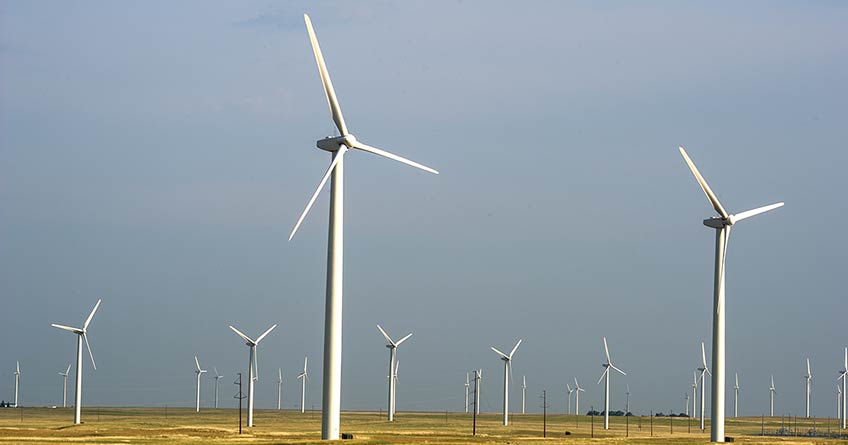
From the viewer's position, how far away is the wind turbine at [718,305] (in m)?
107

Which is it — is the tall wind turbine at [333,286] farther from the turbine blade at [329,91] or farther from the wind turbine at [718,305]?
the wind turbine at [718,305]

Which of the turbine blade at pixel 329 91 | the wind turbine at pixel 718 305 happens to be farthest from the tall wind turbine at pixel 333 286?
the wind turbine at pixel 718 305

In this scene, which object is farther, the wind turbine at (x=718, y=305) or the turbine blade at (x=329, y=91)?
the wind turbine at (x=718, y=305)

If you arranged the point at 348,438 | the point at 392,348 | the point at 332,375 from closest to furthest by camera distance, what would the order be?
the point at 332,375 < the point at 348,438 < the point at 392,348

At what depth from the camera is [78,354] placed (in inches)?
6142

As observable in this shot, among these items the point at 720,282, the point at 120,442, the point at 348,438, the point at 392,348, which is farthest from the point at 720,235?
the point at 392,348

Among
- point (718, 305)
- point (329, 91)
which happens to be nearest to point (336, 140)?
point (329, 91)

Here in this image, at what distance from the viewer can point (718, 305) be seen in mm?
108125

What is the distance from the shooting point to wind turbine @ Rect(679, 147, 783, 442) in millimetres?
107438

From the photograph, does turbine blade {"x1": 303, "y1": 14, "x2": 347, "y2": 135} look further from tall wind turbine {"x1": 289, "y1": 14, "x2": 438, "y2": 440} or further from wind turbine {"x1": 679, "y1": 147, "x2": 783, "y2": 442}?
wind turbine {"x1": 679, "y1": 147, "x2": 783, "y2": 442}

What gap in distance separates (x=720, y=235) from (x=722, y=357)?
10854mm

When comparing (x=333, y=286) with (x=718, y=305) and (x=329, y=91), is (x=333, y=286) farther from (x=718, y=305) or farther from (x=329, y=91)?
(x=718, y=305)

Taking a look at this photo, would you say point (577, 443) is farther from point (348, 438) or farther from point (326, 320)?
point (326, 320)

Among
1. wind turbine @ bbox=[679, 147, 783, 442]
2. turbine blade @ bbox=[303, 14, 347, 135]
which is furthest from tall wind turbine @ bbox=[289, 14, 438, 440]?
wind turbine @ bbox=[679, 147, 783, 442]
